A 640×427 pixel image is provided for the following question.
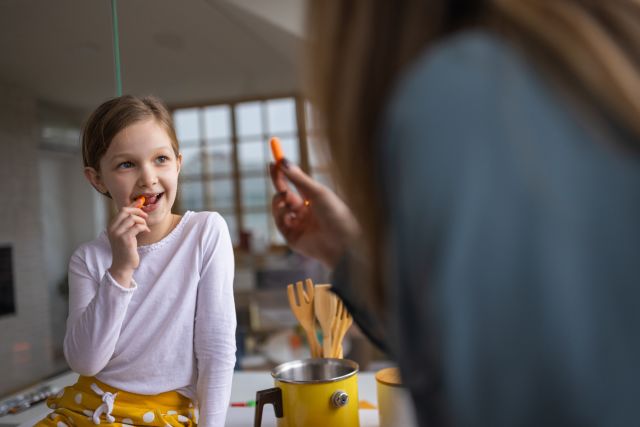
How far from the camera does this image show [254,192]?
4.70 metres

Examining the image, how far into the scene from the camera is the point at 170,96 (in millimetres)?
1682

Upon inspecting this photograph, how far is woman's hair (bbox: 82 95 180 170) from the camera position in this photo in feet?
2.86

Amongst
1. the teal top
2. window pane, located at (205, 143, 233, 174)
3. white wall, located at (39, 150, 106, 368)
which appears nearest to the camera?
the teal top

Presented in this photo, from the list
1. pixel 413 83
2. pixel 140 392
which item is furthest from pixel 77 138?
pixel 413 83

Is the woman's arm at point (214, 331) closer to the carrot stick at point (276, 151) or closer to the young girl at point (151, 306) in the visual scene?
the young girl at point (151, 306)

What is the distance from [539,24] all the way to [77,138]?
43.7 inches

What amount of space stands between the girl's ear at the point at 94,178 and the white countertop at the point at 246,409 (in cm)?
36

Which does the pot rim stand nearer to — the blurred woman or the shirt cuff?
the shirt cuff

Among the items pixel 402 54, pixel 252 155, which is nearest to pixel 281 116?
pixel 252 155

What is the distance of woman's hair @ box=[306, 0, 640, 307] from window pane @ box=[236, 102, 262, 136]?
392 cm

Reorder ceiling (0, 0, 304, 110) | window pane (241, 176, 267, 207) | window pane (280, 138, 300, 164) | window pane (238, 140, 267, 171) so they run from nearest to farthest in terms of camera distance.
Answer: ceiling (0, 0, 304, 110) < window pane (280, 138, 300, 164) < window pane (238, 140, 267, 171) < window pane (241, 176, 267, 207)

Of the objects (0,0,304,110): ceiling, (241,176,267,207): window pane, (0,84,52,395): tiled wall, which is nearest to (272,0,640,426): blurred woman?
(0,0,304,110): ceiling

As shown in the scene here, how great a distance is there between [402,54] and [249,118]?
13.5ft

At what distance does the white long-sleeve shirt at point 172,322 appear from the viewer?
0.85 m
